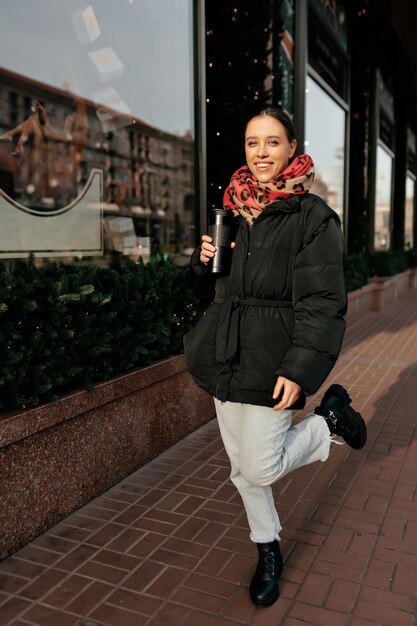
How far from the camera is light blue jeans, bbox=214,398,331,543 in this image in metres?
2.27

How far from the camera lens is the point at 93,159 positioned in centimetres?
516

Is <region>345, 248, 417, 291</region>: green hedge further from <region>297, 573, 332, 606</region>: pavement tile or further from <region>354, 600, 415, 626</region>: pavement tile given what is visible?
<region>354, 600, 415, 626</region>: pavement tile

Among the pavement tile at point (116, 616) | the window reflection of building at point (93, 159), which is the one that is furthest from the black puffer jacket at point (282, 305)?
the window reflection of building at point (93, 159)

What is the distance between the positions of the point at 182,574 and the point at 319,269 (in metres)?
1.58

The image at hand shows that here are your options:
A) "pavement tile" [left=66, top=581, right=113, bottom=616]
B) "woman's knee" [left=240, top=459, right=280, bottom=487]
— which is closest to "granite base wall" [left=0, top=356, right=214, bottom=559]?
"pavement tile" [left=66, top=581, right=113, bottom=616]

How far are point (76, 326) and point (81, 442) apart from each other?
0.69m

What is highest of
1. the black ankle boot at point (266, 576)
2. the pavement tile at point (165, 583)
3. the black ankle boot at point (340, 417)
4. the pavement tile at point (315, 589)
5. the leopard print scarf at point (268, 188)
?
the leopard print scarf at point (268, 188)

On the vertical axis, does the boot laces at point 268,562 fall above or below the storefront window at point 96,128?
below

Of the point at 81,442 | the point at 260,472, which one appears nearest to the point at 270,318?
the point at 260,472

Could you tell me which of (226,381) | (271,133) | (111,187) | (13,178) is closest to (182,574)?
(226,381)

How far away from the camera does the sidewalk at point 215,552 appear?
7.68ft

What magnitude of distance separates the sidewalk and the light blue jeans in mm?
352

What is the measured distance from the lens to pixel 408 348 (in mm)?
8039

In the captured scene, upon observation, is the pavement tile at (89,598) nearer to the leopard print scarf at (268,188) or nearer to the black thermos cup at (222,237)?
the black thermos cup at (222,237)
